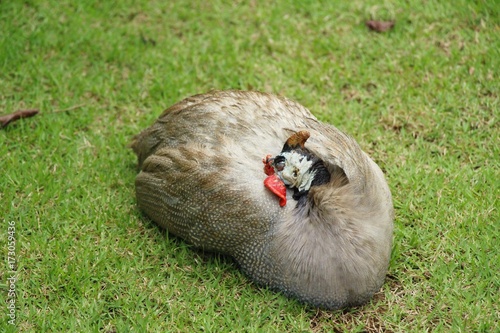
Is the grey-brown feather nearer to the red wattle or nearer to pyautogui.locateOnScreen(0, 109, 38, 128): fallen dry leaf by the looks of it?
the red wattle

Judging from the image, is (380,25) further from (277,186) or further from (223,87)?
(277,186)

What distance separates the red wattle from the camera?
3732mm

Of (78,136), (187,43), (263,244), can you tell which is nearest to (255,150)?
(263,244)

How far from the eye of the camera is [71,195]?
4.61 m

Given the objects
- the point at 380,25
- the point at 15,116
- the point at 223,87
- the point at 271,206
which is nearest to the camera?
the point at 271,206

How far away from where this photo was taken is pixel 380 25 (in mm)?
5949

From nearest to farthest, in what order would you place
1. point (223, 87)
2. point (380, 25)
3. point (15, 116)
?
point (15, 116), point (223, 87), point (380, 25)

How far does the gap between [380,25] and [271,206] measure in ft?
9.25

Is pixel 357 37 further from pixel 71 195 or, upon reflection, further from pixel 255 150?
pixel 71 195

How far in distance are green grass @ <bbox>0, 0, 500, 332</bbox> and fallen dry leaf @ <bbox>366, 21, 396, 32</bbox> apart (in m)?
0.06

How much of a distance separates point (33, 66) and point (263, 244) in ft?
9.56

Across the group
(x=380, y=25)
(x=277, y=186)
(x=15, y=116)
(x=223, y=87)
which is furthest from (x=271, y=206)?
(x=380, y=25)

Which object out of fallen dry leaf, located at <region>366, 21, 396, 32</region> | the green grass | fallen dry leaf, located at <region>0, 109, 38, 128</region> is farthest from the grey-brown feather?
fallen dry leaf, located at <region>366, 21, 396, 32</region>

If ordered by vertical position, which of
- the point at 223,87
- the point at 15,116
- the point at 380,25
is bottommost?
the point at 15,116
